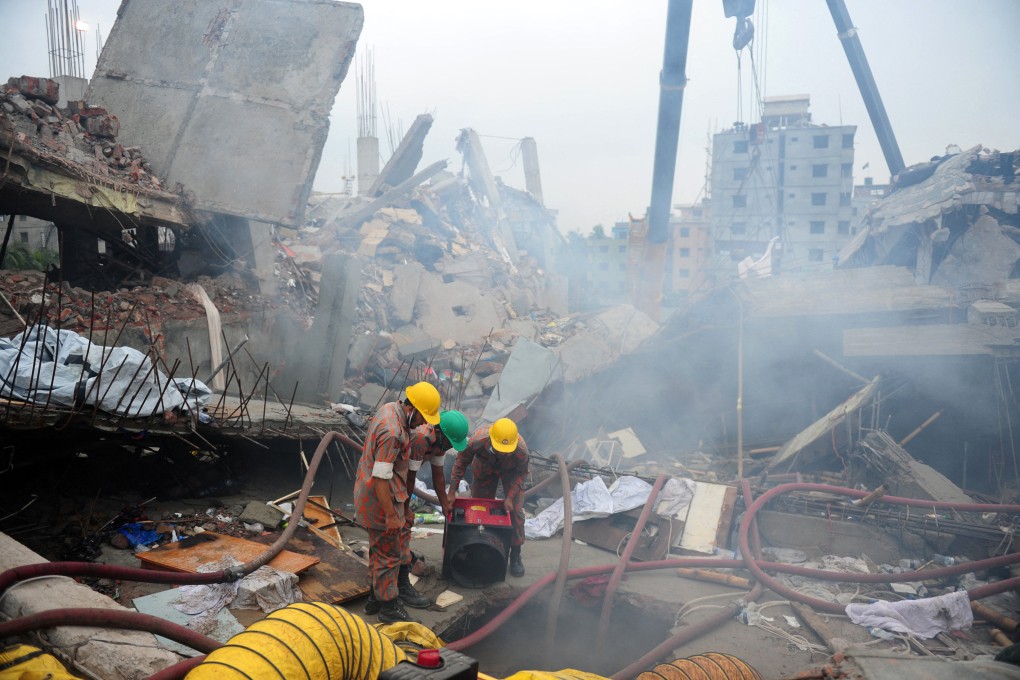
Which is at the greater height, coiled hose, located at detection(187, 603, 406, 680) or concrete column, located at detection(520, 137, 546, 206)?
concrete column, located at detection(520, 137, 546, 206)

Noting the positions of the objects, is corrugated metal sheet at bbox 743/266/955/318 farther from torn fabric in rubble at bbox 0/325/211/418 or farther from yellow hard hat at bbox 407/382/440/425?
torn fabric in rubble at bbox 0/325/211/418

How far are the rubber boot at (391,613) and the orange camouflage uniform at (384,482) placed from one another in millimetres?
60

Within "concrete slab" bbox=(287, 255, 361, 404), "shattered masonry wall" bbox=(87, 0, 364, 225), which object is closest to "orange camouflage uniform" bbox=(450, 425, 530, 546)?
"concrete slab" bbox=(287, 255, 361, 404)

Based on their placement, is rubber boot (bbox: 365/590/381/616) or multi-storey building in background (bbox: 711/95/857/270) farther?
multi-storey building in background (bbox: 711/95/857/270)

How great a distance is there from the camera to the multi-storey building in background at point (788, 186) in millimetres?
44344

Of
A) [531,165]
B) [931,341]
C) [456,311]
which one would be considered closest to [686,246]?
[531,165]

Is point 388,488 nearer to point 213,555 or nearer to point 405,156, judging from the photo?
point 213,555

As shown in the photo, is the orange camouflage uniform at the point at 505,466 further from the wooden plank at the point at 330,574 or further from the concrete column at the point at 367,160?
the concrete column at the point at 367,160

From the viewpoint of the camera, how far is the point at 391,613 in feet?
15.8

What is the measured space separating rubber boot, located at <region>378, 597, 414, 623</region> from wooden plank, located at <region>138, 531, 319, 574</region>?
28.7 inches

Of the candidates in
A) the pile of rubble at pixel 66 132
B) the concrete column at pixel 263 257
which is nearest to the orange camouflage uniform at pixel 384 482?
the pile of rubble at pixel 66 132

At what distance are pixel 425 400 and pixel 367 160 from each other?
20.1 metres

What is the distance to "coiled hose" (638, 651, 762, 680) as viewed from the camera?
3090 millimetres

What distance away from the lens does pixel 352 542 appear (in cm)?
650
